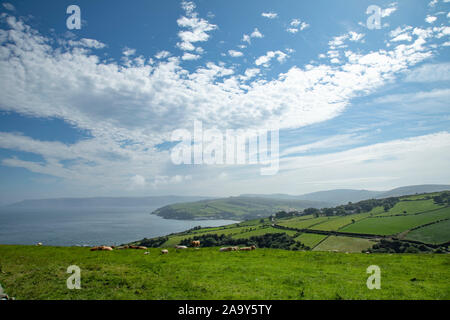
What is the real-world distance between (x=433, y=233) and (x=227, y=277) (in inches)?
3244

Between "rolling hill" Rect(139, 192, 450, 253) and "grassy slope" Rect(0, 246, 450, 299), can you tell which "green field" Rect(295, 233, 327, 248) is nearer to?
"rolling hill" Rect(139, 192, 450, 253)

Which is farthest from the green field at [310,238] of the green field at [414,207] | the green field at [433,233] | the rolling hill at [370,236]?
the green field at [414,207]

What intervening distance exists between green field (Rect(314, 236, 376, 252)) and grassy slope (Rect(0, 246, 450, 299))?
163ft

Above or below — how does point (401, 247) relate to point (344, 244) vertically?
above

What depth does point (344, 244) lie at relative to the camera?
217 ft

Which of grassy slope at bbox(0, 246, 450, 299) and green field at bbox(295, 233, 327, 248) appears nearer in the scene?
grassy slope at bbox(0, 246, 450, 299)

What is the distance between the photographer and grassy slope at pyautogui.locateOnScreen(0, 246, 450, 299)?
10.4m

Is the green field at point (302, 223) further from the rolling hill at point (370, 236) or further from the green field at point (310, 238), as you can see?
the green field at point (310, 238)

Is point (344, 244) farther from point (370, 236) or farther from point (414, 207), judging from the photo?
point (414, 207)

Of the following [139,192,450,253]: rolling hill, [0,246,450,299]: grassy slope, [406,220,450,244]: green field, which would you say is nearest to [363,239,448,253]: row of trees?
[139,192,450,253]: rolling hill

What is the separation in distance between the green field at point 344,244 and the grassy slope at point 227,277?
49.6 m

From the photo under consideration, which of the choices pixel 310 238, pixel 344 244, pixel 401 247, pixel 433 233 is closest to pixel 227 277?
pixel 401 247

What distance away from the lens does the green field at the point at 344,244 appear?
202 ft
